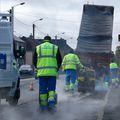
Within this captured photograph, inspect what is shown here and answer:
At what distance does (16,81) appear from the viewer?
15.4 metres

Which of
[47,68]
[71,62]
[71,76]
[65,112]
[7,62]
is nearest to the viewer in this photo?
[47,68]

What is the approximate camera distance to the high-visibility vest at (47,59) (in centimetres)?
1329

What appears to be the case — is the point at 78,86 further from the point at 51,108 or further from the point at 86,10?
the point at 86,10

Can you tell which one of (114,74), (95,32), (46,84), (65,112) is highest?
(46,84)

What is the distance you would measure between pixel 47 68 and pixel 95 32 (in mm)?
19824

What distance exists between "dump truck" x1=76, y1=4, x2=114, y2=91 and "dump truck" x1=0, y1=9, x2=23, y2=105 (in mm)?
17329

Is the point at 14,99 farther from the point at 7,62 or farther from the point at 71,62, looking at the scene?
the point at 71,62

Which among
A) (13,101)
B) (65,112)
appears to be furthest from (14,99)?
(65,112)

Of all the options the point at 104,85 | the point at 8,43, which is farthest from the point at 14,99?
the point at 104,85

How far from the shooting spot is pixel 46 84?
13.4m

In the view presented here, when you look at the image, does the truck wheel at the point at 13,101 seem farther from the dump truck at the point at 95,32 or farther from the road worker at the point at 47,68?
the dump truck at the point at 95,32

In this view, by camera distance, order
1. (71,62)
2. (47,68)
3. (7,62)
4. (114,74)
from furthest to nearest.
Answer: (114,74), (71,62), (7,62), (47,68)

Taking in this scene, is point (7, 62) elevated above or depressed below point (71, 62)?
above

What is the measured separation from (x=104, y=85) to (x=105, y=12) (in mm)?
7132
